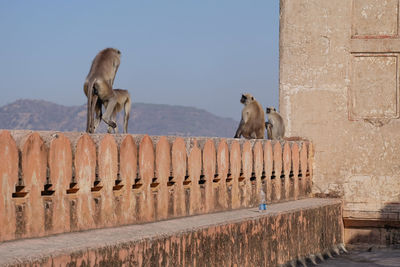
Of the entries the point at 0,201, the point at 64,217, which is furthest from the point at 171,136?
the point at 0,201

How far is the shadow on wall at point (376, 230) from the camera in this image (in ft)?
32.5

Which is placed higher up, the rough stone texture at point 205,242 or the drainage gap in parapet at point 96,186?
the drainage gap in parapet at point 96,186

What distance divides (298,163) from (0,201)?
5735 mm

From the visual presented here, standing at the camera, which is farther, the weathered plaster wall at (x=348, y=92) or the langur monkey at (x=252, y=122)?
the langur monkey at (x=252, y=122)

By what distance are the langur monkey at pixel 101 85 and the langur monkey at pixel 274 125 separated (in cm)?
399

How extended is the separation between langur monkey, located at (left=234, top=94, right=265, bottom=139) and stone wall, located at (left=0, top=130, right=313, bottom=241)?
2.19m

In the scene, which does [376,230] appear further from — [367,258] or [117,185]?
[117,185]

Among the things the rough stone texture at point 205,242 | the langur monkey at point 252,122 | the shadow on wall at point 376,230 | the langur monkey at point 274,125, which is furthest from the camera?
the langur monkey at point 252,122

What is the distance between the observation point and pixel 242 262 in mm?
6781

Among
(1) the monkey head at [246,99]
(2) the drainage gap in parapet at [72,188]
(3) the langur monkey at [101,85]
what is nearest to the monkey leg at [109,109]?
(3) the langur monkey at [101,85]

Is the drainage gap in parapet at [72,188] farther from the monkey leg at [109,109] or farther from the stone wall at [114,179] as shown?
the monkey leg at [109,109]

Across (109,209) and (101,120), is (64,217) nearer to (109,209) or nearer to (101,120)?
(109,209)

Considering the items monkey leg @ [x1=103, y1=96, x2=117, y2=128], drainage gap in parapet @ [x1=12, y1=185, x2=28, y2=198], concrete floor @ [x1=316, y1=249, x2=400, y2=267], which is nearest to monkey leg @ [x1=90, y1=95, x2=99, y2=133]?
monkey leg @ [x1=103, y1=96, x2=117, y2=128]

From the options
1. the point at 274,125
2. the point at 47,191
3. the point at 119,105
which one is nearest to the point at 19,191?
the point at 47,191
